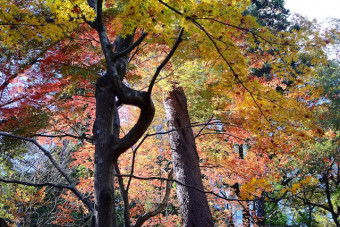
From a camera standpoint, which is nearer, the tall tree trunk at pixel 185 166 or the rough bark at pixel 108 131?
the rough bark at pixel 108 131

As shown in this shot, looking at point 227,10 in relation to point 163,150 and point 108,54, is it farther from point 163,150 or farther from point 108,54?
point 163,150

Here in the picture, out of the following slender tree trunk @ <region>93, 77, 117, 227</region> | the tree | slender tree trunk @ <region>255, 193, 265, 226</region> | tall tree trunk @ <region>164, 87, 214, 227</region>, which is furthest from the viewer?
slender tree trunk @ <region>255, 193, 265, 226</region>

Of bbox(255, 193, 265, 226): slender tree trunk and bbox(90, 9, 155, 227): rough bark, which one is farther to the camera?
bbox(255, 193, 265, 226): slender tree trunk

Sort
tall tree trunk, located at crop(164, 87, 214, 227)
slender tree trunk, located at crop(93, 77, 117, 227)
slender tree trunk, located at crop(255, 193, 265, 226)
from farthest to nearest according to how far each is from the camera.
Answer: slender tree trunk, located at crop(255, 193, 265, 226)
tall tree trunk, located at crop(164, 87, 214, 227)
slender tree trunk, located at crop(93, 77, 117, 227)

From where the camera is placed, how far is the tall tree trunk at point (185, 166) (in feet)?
14.1

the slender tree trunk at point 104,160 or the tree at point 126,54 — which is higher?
the tree at point 126,54

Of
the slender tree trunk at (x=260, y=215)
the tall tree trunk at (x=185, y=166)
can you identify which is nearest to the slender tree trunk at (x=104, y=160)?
the tall tree trunk at (x=185, y=166)

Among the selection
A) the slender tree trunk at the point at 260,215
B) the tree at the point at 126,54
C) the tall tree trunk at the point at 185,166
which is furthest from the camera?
the slender tree trunk at the point at 260,215

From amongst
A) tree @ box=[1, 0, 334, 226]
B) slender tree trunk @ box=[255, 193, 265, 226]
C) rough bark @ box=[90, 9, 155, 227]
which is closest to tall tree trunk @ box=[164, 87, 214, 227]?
tree @ box=[1, 0, 334, 226]

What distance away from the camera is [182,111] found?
551cm

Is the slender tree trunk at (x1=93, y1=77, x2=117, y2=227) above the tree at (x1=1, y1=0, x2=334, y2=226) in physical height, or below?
below

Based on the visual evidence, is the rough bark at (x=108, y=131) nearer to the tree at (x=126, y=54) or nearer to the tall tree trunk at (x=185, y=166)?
the tree at (x=126, y=54)

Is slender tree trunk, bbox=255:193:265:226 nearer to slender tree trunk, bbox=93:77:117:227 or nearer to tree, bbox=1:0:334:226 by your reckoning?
tree, bbox=1:0:334:226

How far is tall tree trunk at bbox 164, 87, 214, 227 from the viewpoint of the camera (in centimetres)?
429
